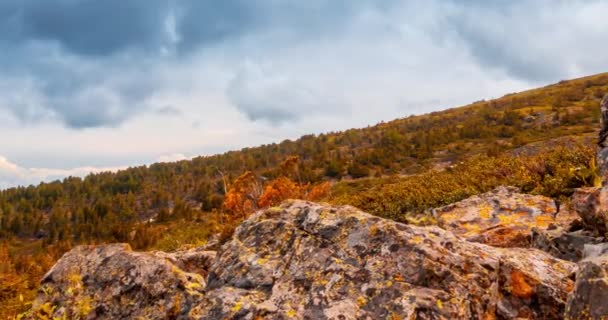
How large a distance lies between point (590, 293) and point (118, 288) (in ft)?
17.3

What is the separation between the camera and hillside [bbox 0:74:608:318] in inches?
366

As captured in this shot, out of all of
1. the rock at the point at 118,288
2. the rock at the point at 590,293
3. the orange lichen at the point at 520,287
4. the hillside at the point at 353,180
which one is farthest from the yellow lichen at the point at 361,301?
the hillside at the point at 353,180

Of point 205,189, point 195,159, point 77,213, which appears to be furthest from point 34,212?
point 195,159

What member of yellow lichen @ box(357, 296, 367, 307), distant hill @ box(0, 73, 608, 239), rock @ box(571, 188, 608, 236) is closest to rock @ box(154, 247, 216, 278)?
yellow lichen @ box(357, 296, 367, 307)

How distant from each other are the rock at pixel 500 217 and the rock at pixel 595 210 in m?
0.86

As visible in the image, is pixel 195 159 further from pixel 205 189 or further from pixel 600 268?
pixel 600 268

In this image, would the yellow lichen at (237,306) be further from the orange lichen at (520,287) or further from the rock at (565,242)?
the rock at (565,242)

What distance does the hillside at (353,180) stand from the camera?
30.5 ft

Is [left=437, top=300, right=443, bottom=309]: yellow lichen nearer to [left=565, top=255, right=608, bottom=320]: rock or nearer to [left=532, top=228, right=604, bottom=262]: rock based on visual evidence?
[left=565, top=255, right=608, bottom=320]: rock

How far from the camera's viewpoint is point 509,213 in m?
7.30

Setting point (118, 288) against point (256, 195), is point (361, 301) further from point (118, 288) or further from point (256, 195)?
point (256, 195)

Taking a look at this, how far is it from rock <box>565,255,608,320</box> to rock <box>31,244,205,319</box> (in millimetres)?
3802

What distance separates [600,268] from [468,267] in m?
1.05

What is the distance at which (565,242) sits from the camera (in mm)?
5539
